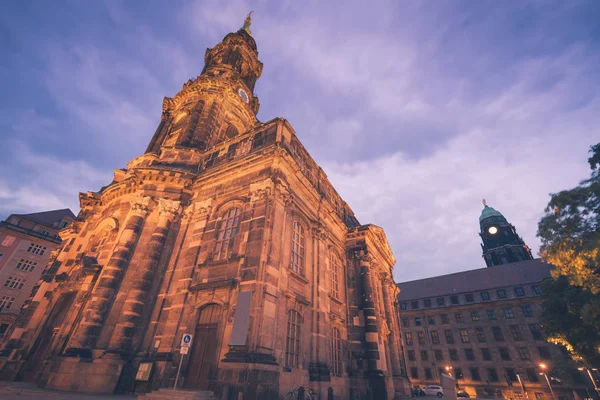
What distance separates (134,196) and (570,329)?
97.8ft

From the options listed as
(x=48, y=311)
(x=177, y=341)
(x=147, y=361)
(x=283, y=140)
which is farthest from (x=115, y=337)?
(x=283, y=140)

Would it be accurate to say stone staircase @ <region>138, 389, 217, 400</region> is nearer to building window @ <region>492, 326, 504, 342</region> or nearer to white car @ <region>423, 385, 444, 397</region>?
white car @ <region>423, 385, 444, 397</region>

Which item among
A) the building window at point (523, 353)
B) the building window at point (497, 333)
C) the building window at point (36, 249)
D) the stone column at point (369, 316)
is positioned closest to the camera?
the stone column at point (369, 316)

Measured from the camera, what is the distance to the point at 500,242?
225ft

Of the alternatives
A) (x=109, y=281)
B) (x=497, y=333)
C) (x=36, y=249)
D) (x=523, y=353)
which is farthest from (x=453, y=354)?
(x=36, y=249)

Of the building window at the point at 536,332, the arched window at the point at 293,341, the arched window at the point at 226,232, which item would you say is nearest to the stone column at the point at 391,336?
the arched window at the point at 293,341

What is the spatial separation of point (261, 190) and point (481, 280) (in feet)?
181

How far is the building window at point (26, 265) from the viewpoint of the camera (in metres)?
39.0

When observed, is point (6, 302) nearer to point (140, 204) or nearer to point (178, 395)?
point (140, 204)

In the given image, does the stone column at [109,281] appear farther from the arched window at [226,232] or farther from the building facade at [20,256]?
the building facade at [20,256]

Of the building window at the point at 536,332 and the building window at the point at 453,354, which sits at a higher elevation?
the building window at the point at 536,332

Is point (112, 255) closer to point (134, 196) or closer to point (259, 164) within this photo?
point (134, 196)

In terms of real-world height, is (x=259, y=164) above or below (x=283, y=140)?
below

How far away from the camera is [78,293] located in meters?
14.8
